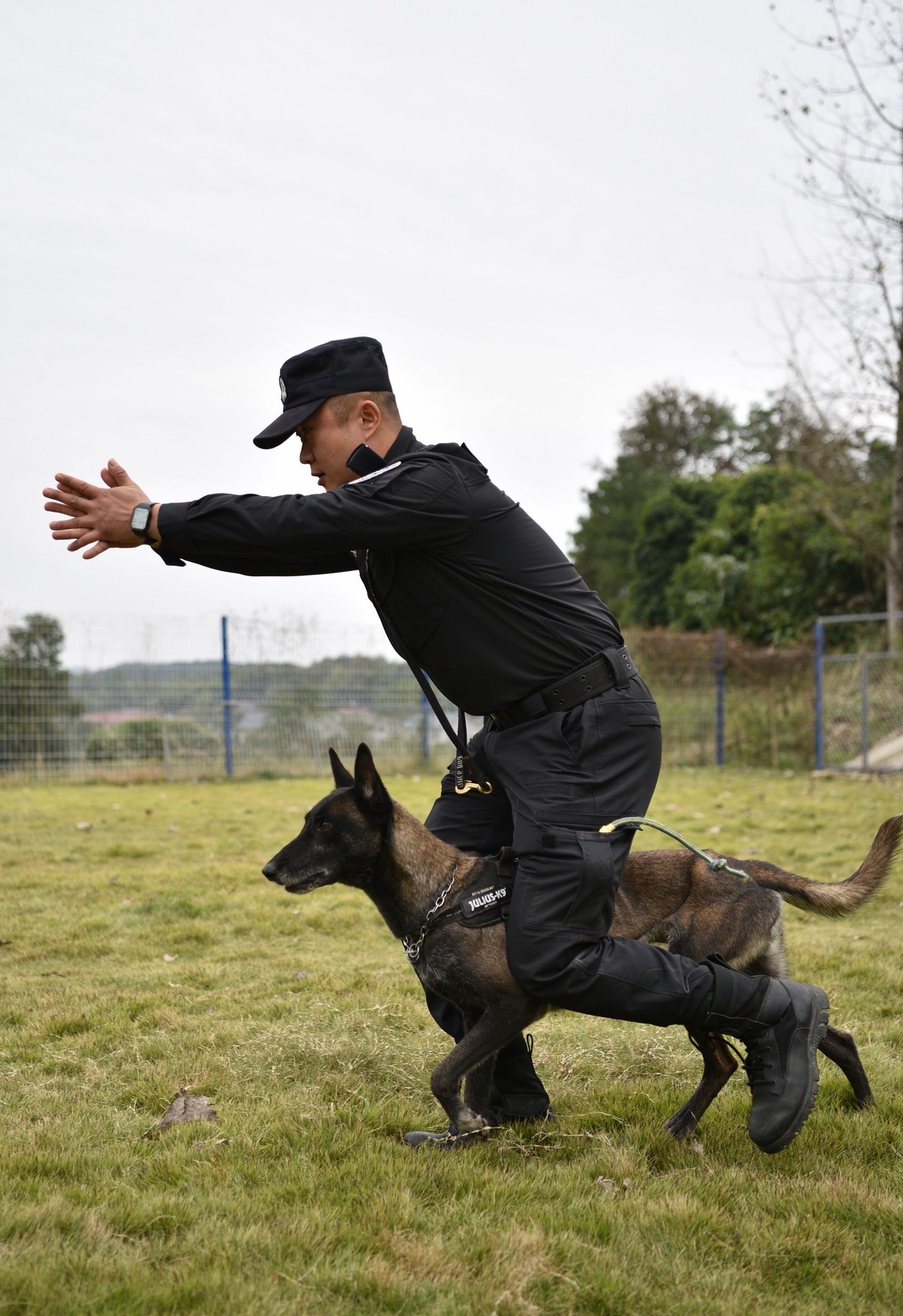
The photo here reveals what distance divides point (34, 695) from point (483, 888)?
1259 centimetres

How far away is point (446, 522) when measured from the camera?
2.90 m

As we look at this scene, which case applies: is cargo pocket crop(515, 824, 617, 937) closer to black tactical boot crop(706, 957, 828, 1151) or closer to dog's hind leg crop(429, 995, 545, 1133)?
dog's hind leg crop(429, 995, 545, 1133)

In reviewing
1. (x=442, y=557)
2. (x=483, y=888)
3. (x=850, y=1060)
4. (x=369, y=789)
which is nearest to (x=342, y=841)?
(x=369, y=789)

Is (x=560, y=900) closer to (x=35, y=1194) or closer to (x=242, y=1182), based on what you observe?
(x=242, y=1182)

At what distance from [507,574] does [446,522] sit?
10.0 inches

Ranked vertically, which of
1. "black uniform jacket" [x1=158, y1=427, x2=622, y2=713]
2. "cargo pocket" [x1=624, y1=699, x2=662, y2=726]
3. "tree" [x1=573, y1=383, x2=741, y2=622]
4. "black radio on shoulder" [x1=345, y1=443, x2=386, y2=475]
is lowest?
"cargo pocket" [x1=624, y1=699, x2=662, y2=726]

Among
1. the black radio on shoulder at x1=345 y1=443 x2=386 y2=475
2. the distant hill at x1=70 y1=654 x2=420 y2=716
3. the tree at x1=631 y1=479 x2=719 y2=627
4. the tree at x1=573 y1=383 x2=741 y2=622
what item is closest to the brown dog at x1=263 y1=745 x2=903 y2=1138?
the black radio on shoulder at x1=345 y1=443 x2=386 y2=475

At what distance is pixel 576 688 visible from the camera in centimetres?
307

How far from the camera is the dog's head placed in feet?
10.9

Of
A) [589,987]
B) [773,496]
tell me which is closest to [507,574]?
[589,987]

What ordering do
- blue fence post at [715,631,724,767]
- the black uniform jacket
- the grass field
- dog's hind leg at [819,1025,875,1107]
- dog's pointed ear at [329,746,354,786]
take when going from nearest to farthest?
the grass field
the black uniform jacket
dog's hind leg at [819,1025,875,1107]
dog's pointed ear at [329,746,354,786]
blue fence post at [715,631,724,767]

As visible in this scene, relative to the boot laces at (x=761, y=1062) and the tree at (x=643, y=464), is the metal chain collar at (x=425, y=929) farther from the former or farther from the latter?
the tree at (x=643, y=464)

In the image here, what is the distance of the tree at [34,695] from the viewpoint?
14.3 m

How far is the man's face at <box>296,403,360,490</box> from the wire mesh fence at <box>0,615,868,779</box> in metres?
12.0
